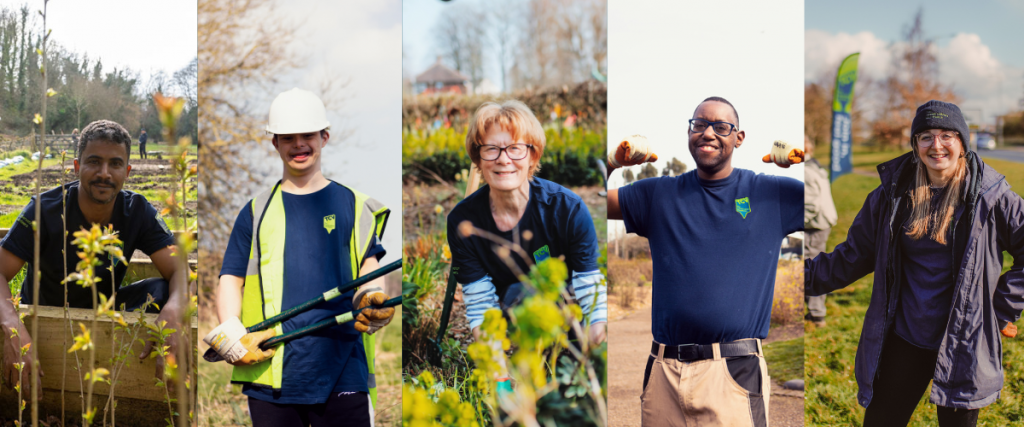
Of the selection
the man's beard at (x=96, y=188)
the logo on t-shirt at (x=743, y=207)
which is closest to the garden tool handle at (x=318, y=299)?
the man's beard at (x=96, y=188)

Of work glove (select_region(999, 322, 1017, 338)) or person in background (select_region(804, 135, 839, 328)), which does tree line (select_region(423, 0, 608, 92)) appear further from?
work glove (select_region(999, 322, 1017, 338))

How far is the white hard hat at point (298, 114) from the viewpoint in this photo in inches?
145

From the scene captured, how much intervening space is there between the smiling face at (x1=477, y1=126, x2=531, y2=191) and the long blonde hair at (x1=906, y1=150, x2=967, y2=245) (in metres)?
2.03

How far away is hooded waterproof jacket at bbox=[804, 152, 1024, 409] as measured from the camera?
3248mm

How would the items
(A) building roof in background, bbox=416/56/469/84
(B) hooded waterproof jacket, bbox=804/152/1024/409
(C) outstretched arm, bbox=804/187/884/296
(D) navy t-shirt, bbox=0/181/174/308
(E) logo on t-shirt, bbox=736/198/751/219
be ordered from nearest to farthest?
(B) hooded waterproof jacket, bbox=804/152/1024/409, (E) logo on t-shirt, bbox=736/198/751/219, (C) outstretched arm, bbox=804/187/884/296, (A) building roof in background, bbox=416/56/469/84, (D) navy t-shirt, bbox=0/181/174/308

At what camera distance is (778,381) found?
367cm

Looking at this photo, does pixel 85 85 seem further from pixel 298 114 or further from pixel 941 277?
→ pixel 941 277

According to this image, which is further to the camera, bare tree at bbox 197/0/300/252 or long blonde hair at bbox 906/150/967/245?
bare tree at bbox 197/0/300/252

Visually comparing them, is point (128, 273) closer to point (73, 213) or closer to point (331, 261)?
point (73, 213)

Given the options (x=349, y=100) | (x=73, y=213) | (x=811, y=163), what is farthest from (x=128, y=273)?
(x=811, y=163)

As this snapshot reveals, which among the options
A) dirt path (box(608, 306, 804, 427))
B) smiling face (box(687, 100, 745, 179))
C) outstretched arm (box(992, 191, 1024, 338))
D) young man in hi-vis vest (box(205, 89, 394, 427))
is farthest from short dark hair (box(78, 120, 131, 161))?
outstretched arm (box(992, 191, 1024, 338))

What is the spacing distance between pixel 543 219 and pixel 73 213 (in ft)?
9.52

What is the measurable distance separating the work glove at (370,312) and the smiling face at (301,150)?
800 millimetres

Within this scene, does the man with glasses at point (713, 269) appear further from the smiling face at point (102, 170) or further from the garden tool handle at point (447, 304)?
the smiling face at point (102, 170)
